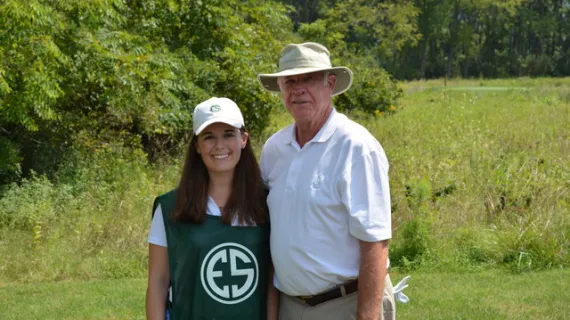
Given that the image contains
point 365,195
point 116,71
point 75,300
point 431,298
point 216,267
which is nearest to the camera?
point 365,195

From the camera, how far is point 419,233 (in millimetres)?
8680

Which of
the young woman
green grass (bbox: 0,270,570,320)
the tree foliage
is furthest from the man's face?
the tree foliage

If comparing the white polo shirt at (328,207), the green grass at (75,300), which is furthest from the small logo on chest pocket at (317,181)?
the green grass at (75,300)

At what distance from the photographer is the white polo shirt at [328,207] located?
Answer: 3.18 m

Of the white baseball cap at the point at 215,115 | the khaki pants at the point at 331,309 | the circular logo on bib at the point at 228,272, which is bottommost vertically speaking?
the khaki pants at the point at 331,309

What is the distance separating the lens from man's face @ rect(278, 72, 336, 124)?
3.42 metres

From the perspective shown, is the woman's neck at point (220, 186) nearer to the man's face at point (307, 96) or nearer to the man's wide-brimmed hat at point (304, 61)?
the man's face at point (307, 96)

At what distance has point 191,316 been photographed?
3.38m

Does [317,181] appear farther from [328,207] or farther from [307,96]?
[307,96]

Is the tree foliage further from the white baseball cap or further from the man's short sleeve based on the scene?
the man's short sleeve

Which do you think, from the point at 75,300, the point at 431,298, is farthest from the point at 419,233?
the point at 75,300

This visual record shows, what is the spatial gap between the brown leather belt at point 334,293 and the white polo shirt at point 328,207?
3 centimetres

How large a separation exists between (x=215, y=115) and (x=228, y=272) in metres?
0.65

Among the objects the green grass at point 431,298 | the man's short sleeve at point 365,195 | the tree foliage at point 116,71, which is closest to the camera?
the man's short sleeve at point 365,195
